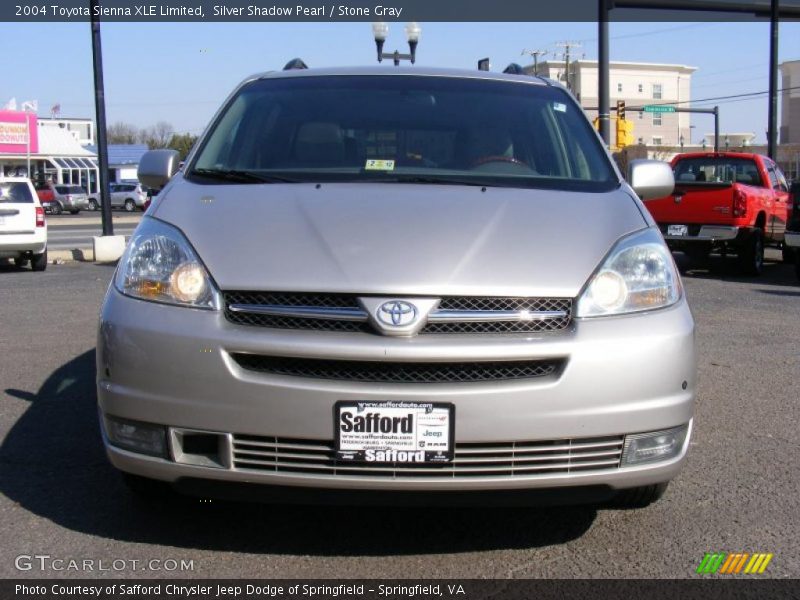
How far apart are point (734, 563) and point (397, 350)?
4.77 feet

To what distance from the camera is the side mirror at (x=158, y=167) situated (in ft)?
14.1

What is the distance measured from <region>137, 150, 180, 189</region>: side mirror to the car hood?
79 centimetres

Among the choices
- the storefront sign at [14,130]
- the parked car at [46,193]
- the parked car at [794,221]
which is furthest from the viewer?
the storefront sign at [14,130]

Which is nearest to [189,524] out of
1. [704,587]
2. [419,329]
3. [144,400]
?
[144,400]

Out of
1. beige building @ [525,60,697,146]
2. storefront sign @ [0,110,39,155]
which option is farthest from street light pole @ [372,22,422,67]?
beige building @ [525,60,697,146]

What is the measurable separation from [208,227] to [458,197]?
0.93 metres

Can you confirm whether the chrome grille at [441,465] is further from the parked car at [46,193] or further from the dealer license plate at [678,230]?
the parked car at [46,193]

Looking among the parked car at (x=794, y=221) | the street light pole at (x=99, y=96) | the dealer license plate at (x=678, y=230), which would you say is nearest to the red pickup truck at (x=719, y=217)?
the dealer license plate at (x=678, y=230)

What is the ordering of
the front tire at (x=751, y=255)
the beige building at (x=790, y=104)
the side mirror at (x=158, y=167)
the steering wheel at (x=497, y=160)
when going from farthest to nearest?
the beige building at (x=790, y=104)
the front tire at (x=751, y=255)
the side mirror at (x=158, y=167)
the steering wheel at (x=497, y=160)

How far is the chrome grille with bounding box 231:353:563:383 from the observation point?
2.84 metres

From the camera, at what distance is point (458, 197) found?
344cm

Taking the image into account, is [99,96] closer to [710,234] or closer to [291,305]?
[710,234]

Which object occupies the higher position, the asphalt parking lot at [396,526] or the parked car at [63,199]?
the parked car at [63,199]

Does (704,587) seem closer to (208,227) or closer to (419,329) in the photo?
(419,329)
